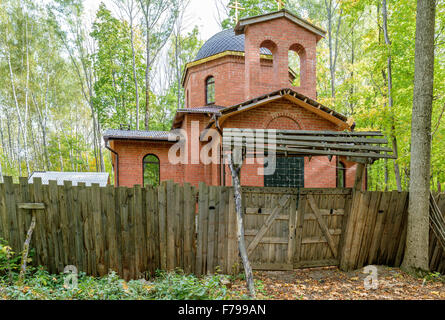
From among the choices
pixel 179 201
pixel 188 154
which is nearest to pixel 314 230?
pixel 179 201

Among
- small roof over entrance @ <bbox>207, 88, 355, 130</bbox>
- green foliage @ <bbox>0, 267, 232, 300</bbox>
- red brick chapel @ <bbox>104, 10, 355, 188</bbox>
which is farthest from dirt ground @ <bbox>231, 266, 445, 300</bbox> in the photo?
small roof over entrance @ <bbox>207, 88, 355, 130</bbox>

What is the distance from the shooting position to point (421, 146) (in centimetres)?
571

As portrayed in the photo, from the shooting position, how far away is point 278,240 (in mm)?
5793

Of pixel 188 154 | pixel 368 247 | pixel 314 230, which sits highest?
pixel 188 154

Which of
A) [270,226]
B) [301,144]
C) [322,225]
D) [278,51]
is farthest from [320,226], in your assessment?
[278,51]

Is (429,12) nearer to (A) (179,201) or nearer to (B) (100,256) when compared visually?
(A) (179,201)

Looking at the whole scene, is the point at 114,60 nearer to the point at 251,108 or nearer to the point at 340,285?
the point at 251,108

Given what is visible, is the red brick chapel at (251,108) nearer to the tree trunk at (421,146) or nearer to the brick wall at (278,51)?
the brick wall at (278,51)

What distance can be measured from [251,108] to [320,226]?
16.7 ft

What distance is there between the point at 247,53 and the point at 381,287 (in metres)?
9.30

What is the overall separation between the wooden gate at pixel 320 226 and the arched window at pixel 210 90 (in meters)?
10.9

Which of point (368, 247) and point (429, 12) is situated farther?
point (368, 247)
